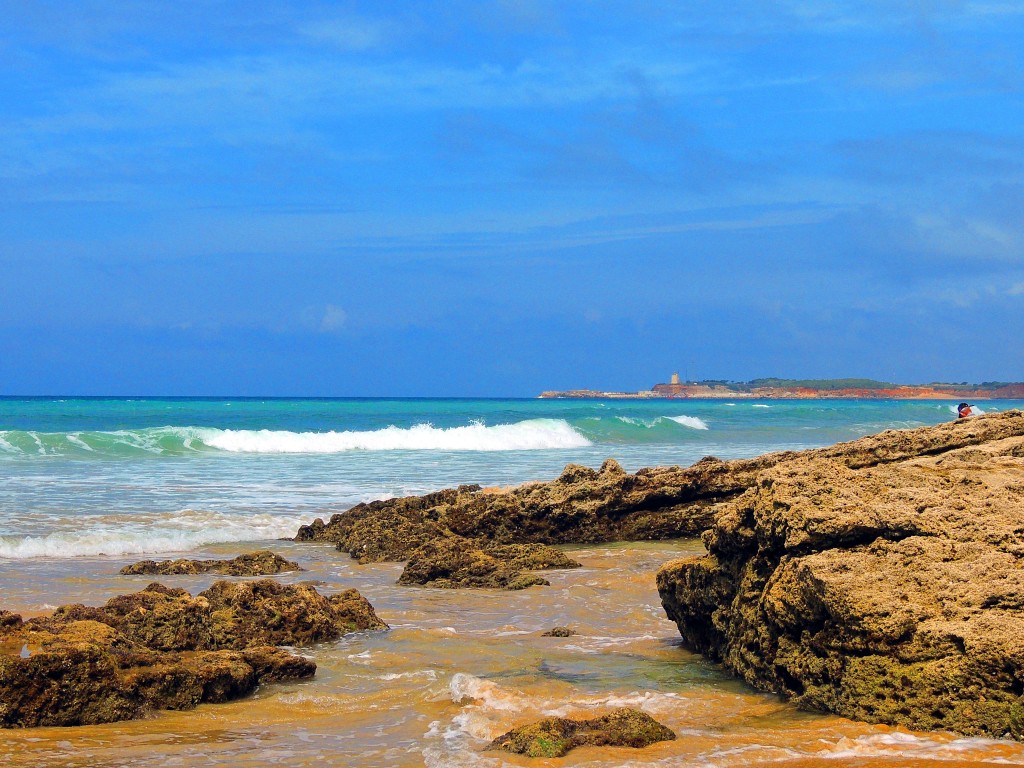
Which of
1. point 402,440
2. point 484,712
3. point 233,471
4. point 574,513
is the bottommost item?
point 484,712

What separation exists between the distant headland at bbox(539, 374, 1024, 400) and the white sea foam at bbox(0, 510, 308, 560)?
15627 centimetres

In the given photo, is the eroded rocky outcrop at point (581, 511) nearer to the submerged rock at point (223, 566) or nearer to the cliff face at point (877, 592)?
the submerged rock at point (223, 566)

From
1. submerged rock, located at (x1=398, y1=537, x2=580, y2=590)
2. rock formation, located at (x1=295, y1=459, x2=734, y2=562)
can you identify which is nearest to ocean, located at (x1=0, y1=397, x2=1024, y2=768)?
submerged rock, located at (x1=398, y1=537, x2=580, y2=590)

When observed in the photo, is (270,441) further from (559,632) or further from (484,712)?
(484,712)

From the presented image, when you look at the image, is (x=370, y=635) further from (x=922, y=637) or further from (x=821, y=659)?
(x=922, y=637)

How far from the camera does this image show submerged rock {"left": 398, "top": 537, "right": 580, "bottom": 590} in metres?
9.70

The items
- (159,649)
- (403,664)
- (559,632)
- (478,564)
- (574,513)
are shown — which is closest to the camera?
(403,664)

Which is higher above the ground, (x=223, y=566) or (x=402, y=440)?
(x=402, y=440)

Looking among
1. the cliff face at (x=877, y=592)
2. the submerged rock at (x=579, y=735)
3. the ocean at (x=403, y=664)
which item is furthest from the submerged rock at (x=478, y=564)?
the submerged rock at (x=579, y=735)

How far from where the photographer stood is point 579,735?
15.4 feet

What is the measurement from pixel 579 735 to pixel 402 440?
34.1 meters

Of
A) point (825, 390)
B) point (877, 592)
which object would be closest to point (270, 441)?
point (877, 592)

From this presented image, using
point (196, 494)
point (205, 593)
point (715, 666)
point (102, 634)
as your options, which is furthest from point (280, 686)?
point (196, 494)

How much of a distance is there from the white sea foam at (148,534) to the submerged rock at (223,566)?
5.70 feet
